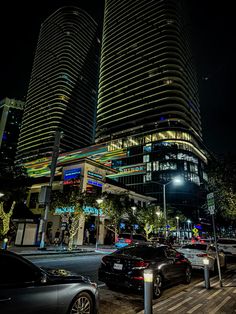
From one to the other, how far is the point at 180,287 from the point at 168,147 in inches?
2977

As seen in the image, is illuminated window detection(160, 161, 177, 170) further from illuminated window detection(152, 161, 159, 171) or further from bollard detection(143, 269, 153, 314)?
bollard detection(143, 269, 153, 314)

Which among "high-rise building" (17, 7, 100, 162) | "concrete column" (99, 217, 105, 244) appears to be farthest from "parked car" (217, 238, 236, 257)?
"high-rise building" (17, 7, 100, 162)

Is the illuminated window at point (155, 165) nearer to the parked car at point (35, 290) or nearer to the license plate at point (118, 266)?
the license plate at point (118, 266)

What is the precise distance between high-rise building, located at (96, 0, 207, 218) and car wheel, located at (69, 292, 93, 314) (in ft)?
214

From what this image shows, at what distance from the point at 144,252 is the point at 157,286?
101cm

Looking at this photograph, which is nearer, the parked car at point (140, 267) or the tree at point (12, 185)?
the parked car at point (140, 267)

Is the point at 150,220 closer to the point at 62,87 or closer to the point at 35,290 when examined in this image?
the point at 35,290

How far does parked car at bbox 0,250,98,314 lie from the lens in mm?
3094

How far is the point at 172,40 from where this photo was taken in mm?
103312

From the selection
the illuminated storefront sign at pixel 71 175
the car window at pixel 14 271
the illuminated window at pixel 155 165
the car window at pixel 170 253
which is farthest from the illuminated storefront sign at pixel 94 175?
the illuminated window at pixel 155 165

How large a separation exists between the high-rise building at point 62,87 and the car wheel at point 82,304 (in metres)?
128

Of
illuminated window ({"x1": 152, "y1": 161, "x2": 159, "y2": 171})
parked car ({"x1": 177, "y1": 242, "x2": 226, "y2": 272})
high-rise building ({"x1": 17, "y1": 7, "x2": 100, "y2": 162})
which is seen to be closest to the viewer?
parked car ({"x1": 177, "y1": 242, "x2": 226, "y2": 272})

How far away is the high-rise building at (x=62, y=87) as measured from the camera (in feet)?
449

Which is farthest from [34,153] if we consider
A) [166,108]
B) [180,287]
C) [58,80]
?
[180,287]
